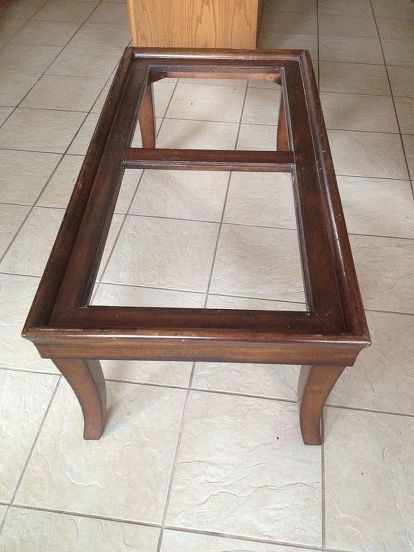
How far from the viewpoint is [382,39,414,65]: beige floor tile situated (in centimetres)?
226

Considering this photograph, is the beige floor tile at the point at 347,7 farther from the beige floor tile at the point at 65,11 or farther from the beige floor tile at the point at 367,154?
the beige floor tile at the point at 65,11

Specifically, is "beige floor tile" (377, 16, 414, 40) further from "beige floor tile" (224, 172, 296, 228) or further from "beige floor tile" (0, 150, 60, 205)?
"beige floor tile" (0, 150, 60, 205)

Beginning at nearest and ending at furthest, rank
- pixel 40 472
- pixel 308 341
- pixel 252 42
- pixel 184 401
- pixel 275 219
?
pixel 308 341
pixel 40 472
pixel 184 401
pixel 275 219
pixel 252 42

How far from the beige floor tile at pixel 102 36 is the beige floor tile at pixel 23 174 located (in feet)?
3.28

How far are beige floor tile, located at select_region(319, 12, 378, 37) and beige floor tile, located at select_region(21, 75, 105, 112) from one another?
51.2 inches

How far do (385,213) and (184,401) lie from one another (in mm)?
933

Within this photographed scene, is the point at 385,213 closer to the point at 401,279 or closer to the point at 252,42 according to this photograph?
the point at 401,279

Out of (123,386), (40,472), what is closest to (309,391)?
(123,386)

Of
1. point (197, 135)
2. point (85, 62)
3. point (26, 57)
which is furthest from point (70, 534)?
point (26, 57)

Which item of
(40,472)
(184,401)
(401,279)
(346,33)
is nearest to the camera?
(40,472)

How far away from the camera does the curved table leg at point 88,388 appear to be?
81cm

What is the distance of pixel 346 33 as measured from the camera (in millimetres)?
2479

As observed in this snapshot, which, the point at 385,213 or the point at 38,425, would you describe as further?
the point at 385,213

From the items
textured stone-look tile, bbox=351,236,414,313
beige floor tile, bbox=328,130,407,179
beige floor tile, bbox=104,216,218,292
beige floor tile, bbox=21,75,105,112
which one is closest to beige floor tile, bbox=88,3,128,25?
beige floor tile, bbox=21,75,105,112
